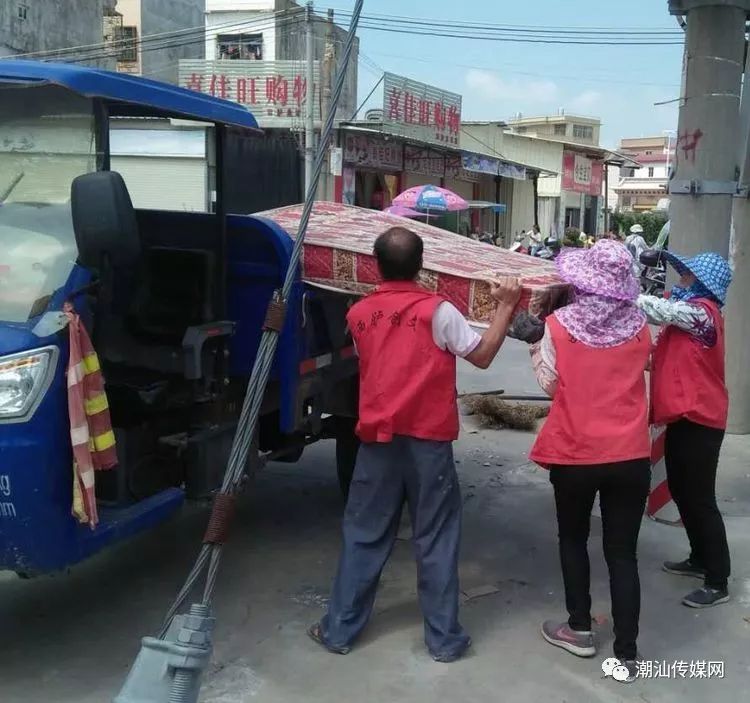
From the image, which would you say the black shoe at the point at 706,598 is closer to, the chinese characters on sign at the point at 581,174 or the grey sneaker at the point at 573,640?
the grey sneaker at the point at 573,640

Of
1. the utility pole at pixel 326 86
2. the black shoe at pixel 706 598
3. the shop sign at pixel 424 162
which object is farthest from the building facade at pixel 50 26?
the black shoe at pixel 706 598

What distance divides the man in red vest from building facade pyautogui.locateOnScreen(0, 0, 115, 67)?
20.9 meters

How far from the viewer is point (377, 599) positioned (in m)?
4.32

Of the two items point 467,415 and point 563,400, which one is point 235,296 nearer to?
point 563,400

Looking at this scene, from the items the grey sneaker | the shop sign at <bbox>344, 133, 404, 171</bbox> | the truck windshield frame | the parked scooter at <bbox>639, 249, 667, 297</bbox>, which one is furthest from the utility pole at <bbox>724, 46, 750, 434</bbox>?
the shop sign at <bbox>344, 133, 404, 171</bbox>

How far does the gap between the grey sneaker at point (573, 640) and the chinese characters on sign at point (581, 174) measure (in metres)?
35.6

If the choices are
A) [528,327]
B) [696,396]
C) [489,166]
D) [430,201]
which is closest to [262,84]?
[430,201]

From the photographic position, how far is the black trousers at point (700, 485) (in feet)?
13.5

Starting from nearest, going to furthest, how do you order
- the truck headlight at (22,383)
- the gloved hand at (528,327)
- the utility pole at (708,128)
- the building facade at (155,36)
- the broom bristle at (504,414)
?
the truck headlight at (22,383)
the gloved hand at (528,327)
the utility pole at (708,128)
the broom bristle at (504,414)
the building facade at (155,36)

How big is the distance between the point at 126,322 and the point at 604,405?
2114 millimetres

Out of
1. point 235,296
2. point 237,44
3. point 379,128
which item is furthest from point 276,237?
point 237,44

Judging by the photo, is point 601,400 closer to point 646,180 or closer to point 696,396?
point 696,396

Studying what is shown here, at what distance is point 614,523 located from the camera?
3479 millimetres

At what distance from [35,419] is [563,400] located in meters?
1.91
